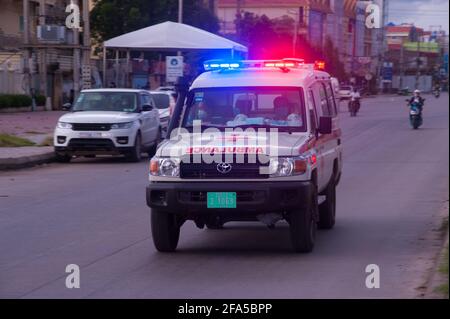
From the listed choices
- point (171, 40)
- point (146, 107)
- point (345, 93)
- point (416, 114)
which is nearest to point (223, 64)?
point (146, 107)

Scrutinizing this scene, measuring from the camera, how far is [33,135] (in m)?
28.6

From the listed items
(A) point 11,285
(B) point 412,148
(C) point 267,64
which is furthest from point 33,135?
(A) point 11,285

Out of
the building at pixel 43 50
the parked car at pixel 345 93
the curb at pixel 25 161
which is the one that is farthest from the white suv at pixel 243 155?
the parked car at pixel 345 93

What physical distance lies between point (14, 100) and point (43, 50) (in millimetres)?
5209

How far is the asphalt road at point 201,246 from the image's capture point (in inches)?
334

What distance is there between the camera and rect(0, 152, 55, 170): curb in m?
20.4

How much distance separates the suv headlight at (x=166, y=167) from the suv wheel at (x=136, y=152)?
1245cm

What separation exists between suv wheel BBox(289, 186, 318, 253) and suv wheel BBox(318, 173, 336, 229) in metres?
1.73

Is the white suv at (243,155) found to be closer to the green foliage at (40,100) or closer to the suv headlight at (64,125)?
the suv headlight at (64,125)

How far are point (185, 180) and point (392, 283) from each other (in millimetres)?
2484

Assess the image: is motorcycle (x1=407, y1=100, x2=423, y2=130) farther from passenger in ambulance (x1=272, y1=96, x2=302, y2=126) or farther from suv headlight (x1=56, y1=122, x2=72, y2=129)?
passenger in ambulance (x1=272, y1=96, x2=302, y2=126)

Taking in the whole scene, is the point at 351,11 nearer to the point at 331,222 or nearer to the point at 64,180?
the point at 64,180

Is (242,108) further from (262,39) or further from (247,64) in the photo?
(262,39)

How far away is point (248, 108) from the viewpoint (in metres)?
10.9
